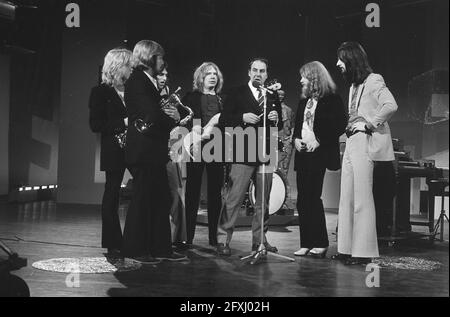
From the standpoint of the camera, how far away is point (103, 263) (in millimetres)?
3984

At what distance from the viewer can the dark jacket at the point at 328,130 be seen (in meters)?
4.44

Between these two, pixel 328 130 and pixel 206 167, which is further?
pixel 206 167

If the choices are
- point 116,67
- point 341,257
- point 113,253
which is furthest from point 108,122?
point 341,257

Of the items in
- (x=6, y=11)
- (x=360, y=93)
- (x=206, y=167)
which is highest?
(x=6, y=11)

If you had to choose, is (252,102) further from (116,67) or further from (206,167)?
(116,67)

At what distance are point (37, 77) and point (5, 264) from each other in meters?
7.33

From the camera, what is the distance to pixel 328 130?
4445mm

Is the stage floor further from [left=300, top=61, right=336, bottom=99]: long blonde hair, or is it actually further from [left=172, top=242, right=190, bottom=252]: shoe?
[left=300, top=61, right=336, bottom=99]: long blonde hair

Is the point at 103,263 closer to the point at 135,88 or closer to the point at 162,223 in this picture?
the point at 162,223

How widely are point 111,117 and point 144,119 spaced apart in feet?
1.34

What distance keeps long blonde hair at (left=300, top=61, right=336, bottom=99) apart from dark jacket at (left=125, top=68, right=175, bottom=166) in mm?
1158

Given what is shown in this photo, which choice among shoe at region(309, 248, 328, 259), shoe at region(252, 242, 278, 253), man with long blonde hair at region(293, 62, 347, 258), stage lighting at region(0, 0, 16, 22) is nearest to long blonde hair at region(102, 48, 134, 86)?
man with long blonde hair at region(293, 62, 347, 258)

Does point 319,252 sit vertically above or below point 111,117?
below
